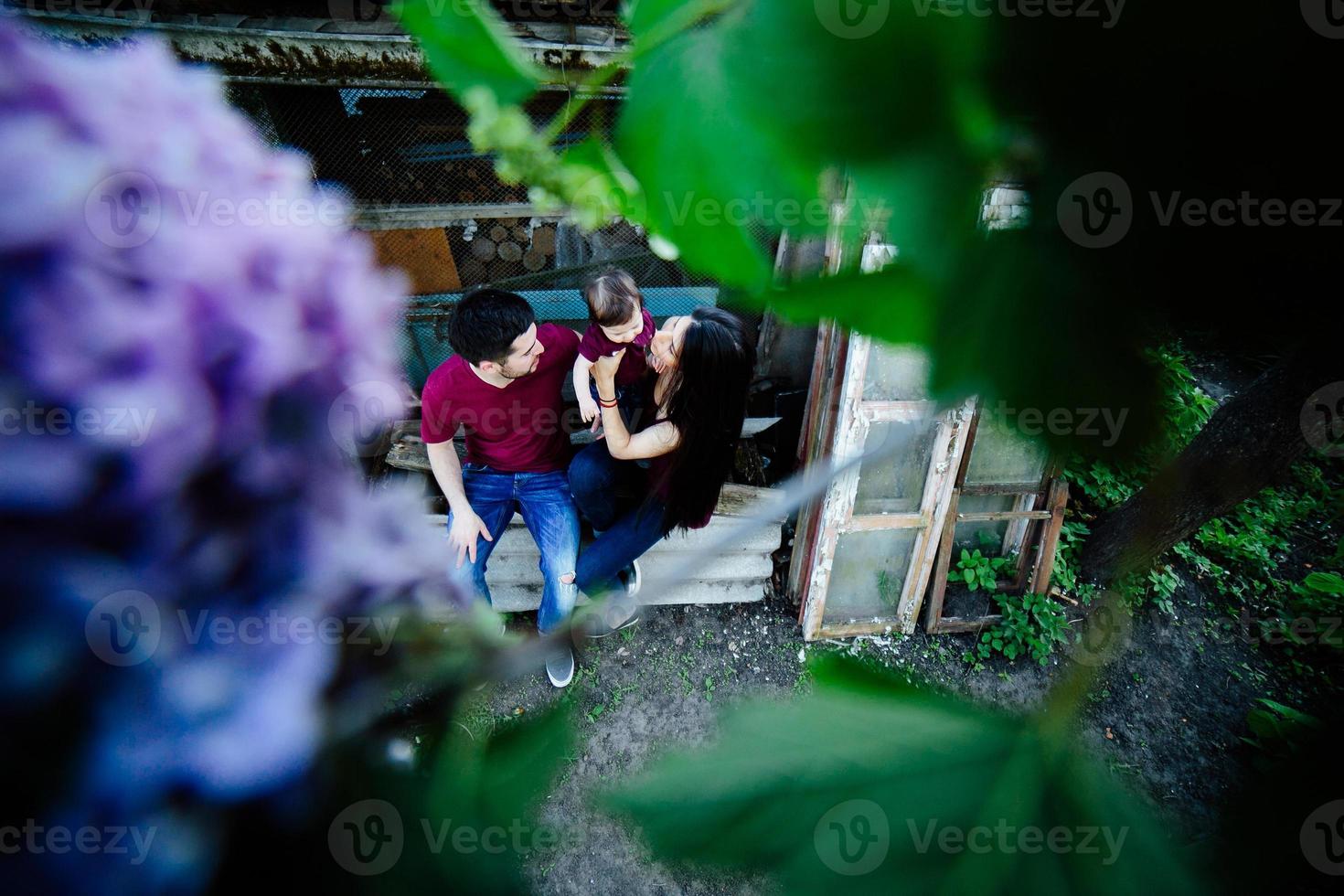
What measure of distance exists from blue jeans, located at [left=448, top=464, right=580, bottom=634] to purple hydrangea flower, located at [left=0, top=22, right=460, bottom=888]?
2.22 m

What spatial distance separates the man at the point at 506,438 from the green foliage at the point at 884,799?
1.73m

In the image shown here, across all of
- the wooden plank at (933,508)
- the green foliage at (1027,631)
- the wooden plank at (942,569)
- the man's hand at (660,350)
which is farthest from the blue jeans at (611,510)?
the green foliage at (1027,631)

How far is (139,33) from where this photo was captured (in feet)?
6.63

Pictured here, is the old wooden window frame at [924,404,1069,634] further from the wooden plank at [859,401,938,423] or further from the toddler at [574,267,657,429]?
the toddler at [574,267,657,429]

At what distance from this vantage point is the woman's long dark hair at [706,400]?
6.19 feet

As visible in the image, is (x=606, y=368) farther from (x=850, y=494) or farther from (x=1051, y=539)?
(x=1051, y=539)

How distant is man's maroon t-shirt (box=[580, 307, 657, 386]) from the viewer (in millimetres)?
1970

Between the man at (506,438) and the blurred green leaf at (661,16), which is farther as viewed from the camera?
the man at (506,438)

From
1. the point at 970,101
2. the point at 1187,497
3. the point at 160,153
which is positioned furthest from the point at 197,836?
the point at 1187,497

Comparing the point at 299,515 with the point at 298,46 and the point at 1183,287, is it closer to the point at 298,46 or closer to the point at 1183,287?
the point at 1183,287

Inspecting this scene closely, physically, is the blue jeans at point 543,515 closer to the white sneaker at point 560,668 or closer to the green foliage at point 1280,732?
the white sneaker at point 560,668

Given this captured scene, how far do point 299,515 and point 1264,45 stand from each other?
0.33 meters

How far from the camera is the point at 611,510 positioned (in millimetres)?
2357

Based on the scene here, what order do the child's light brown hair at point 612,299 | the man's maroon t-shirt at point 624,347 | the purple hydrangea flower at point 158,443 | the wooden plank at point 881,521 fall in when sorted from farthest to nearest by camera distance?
the wooden plank at point 881,521 → the man's maroon t-shirt at point 624,347 → the child's light brown hair at point 612,299 → the purple hydrangea flower at point 158,443
